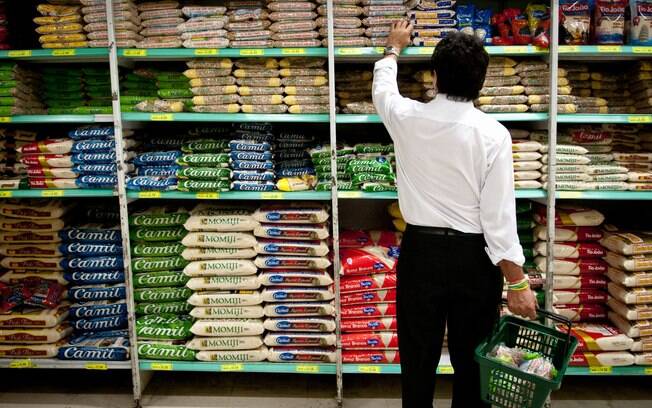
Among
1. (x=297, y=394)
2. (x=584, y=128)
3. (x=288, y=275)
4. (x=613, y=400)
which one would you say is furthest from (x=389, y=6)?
(x=613, y=400)

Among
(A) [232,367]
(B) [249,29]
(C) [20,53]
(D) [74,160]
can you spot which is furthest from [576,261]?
(C) [20,53]

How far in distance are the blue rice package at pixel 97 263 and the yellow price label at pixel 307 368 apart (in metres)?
1.30

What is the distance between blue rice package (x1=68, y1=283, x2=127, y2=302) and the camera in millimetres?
3344

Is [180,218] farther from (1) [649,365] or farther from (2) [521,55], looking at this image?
(1) [649,365]

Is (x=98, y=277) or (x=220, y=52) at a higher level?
(x=220, y=52)

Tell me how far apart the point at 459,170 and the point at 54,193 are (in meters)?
2.45

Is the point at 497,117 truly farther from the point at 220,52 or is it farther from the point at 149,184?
the point at 149,184

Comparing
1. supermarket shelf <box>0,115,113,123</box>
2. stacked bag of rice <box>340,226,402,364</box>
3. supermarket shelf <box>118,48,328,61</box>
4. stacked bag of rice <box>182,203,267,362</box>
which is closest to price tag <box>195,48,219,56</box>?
supermarket shelf <box>118,48,328,61</box>

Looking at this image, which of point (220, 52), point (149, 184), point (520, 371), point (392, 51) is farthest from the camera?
point (149, 184)

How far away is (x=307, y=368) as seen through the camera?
318cm

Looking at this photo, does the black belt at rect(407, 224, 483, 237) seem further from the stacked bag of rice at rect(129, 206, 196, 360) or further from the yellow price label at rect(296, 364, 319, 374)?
the stacked bag of rice at rect(129, 206, 196, 360)

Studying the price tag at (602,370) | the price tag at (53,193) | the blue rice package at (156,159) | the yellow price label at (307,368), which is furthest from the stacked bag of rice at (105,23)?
the price tag at (602,370)

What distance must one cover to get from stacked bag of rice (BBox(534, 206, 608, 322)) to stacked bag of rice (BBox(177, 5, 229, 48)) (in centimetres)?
219

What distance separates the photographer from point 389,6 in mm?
3053
